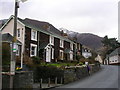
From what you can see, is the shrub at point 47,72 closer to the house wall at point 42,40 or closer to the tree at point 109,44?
the house wall at point 42,40

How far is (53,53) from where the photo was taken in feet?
135

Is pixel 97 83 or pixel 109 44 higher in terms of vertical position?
pixel 109 44

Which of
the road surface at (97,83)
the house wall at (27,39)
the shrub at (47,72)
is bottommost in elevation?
the road surface at (97,83)

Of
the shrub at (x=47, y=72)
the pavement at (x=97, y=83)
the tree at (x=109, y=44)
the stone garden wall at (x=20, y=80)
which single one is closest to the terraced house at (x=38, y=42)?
the shrub at (x=47, y=72)

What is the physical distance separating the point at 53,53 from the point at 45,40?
149 inches

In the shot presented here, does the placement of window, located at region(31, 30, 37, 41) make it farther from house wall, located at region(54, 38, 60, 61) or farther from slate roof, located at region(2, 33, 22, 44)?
house wall, located at region(54, 38, 60, 61)

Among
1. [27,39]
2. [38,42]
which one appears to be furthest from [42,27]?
[27,39]

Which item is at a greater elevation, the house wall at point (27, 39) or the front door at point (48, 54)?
the house wall at point (27, 39)

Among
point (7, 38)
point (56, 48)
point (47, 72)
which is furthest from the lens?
point (56, 48)

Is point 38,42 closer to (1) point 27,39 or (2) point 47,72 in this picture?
(1) point 27,39

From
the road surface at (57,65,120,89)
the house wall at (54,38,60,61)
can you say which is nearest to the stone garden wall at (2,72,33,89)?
the road surface at (57,65,120,89)

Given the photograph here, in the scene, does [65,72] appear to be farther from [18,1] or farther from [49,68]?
[18,1]

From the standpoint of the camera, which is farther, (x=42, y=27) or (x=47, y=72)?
(x=42, y=27)

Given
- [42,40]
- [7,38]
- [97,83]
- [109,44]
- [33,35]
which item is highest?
[109,44]
